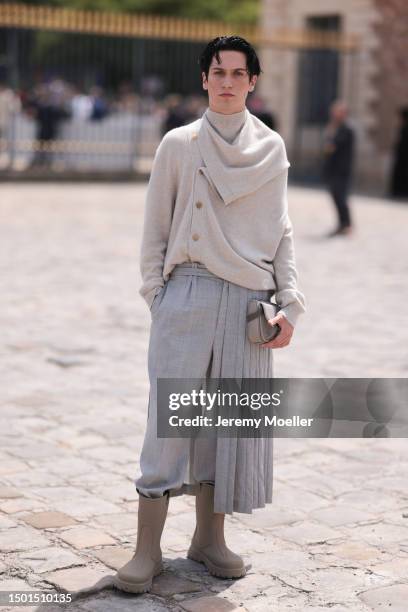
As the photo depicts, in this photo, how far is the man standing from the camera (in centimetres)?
387

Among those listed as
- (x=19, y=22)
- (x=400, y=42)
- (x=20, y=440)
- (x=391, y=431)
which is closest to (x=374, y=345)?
(x=391, y=431)

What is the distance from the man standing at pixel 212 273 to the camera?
12.7ft

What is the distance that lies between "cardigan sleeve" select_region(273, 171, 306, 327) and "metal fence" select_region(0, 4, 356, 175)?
1842 centimetres

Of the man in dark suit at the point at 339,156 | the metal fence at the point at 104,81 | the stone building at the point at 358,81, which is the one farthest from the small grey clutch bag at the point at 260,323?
the stone building at the point at 358,81

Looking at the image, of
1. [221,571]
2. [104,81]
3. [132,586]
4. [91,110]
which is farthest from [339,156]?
[132,586]

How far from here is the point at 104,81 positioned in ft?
87.5

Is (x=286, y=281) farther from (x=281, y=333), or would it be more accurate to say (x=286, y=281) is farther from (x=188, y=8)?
(x=188, y=8)

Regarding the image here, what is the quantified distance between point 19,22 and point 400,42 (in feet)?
27.0

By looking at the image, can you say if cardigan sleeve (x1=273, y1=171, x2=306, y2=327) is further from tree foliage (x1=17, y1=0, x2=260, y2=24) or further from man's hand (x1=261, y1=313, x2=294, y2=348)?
tree foliage (x1=17, y1=0, x2=260, y2=24)

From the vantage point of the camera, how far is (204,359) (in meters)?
3.89

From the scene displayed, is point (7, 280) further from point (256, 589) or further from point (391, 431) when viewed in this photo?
point (256, 589)

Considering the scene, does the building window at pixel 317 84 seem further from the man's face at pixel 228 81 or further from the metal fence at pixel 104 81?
the man's face at pixel 228 81

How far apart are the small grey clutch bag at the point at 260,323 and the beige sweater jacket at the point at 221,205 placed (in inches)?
3.1

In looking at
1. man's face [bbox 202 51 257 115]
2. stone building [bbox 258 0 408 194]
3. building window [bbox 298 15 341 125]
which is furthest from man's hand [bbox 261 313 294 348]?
building window [bbox 298 15 341 125]
